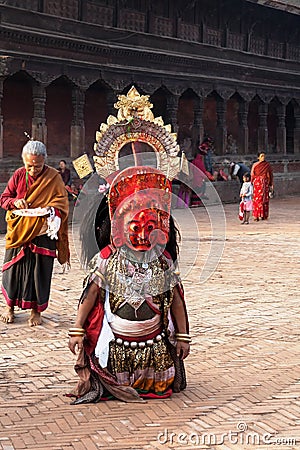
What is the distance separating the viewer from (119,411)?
207 inches

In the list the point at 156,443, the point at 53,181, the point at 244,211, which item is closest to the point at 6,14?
the point at 244,211

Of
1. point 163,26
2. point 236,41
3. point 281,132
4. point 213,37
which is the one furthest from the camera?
point 281,132

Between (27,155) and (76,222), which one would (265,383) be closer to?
(76,222)

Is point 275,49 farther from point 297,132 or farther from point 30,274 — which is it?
point 30,274

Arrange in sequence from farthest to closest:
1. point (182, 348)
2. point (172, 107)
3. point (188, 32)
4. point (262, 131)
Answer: point (262, 131), point (188, 32), point (172, 107), point (182, 348)

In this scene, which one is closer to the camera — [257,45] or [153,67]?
[153,67]

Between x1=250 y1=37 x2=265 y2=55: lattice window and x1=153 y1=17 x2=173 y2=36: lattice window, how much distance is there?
512 centimetres

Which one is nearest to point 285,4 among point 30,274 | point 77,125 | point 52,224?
point 77,125

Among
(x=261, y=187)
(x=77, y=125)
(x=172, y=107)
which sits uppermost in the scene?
(x=172, y=107)

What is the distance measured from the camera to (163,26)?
22250 mm

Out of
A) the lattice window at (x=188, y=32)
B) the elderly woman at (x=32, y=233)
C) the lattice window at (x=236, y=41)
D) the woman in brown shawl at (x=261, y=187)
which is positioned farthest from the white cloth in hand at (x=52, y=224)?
the lattice window at (x=236, y=41)

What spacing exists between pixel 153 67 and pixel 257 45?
22.2 ft

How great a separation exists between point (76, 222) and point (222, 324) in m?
2.88

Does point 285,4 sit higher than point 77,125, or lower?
higher
